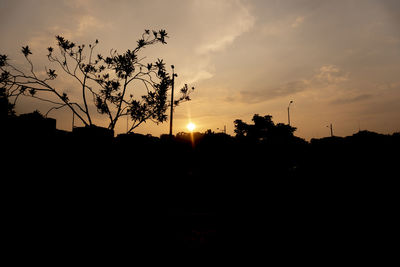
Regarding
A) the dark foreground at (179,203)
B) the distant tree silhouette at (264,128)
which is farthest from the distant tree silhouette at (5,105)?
the distant tree silhouette at (264,128)

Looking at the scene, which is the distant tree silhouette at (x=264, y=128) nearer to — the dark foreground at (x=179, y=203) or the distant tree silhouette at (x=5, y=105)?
the dark foreground at (x=179, y=203)

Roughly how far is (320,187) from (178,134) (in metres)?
14.6

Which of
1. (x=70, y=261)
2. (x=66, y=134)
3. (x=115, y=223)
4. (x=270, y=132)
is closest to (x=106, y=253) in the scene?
(x=70, y=261)

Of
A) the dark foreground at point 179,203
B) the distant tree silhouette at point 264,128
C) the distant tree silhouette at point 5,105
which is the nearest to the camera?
the dark foreground at point 179,203

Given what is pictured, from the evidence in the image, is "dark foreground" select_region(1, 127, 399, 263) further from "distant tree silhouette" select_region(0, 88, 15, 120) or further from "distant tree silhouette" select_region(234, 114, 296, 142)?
"distant tree silhouette" select_region(234, 114, 296, 142)

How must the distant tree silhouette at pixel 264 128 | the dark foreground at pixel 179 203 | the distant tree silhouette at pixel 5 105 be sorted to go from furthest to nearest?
the distant tree silhouette at pixel 264 128 → the distant tree silhouette at pixel 5 105 → the dark foreground at pixel 179 203

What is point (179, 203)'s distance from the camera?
11.4 metres

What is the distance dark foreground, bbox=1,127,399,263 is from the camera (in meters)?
5.74

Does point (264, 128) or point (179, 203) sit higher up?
point (264, 128)

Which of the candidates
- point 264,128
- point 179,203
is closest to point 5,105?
point 179,203

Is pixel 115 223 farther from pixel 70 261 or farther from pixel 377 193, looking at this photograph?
pixel 377 193

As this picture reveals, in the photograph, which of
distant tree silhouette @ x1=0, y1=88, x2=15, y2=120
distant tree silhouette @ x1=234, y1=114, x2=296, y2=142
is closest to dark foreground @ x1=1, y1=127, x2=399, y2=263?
distant tree silhouette @ x1=0, y1=88, x2=15, y2=120

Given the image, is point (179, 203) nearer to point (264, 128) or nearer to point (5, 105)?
point (5, 105)

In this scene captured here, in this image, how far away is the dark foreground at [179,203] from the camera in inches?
226
